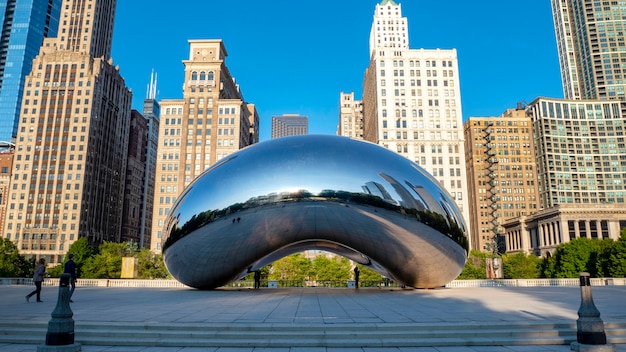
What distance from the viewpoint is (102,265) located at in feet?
239

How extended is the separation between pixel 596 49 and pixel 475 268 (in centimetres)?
14876

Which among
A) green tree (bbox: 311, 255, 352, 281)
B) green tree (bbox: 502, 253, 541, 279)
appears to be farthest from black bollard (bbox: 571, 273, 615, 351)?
green tree (bbox: 502, 253, 541, 279)

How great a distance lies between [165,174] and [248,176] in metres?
97.5

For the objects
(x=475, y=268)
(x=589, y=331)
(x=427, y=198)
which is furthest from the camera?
(x=475, y=268)

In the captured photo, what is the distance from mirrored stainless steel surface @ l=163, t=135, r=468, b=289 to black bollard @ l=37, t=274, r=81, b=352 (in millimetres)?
6367

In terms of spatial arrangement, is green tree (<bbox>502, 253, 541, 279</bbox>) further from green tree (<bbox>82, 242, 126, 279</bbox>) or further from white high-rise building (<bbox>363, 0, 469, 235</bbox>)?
green tree (<bbox>82, 242, 126, 279</bbox>)

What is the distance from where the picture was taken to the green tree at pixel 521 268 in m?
69.4

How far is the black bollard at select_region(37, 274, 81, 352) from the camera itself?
7.70 meters

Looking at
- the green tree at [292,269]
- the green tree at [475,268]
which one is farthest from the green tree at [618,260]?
the green tree at [292,269]


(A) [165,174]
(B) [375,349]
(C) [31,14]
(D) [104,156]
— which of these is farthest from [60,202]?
(B) [375,349]

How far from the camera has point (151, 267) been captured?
73188 millimetres

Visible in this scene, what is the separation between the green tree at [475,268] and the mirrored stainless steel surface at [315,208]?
40994 mm

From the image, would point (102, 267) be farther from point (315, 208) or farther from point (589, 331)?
point (589, 331)

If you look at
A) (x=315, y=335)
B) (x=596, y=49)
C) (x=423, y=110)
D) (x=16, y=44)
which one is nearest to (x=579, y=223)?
(x=423, y=110)
